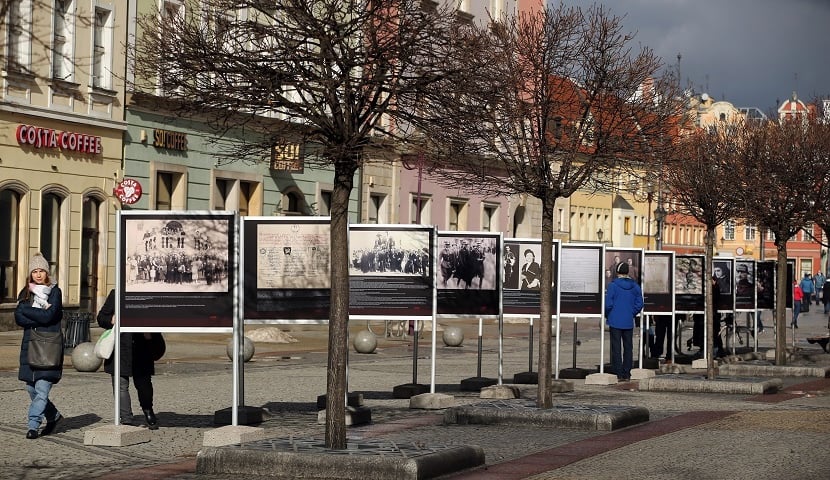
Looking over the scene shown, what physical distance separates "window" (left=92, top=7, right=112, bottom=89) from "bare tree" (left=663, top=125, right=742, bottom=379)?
16140 mm

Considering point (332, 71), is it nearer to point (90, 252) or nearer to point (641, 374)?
point (641, 374)

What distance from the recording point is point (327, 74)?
12945 mm

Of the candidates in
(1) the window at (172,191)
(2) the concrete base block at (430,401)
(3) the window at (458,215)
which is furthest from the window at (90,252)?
(3) the window at (458,215)

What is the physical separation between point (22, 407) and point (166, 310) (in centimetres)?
354

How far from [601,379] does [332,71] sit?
39.4 ft

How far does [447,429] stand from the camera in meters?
16.1

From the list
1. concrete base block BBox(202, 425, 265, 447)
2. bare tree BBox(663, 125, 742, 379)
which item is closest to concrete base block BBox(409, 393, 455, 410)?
concrete base block BBox(202, 425, 265, 447)

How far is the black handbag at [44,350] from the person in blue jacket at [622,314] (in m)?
11.6

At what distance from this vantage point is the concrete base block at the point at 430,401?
18734 mm

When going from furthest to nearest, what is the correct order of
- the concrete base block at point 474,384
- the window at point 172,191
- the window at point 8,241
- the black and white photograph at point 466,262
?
the window at point 172,191, the window at point 8,241, the concrete base block at point 474,384, the black and white photograph at point 466,262

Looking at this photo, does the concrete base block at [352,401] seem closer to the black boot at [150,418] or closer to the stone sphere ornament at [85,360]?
the black boot at [150,418]

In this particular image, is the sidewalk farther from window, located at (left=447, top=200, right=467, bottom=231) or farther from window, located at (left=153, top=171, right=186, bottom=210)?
window, located at (left=447, top=200, right=467, bottom=231)

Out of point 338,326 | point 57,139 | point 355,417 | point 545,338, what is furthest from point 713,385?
point 57,139

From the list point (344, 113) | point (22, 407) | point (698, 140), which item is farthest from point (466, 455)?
point (698, 140)
